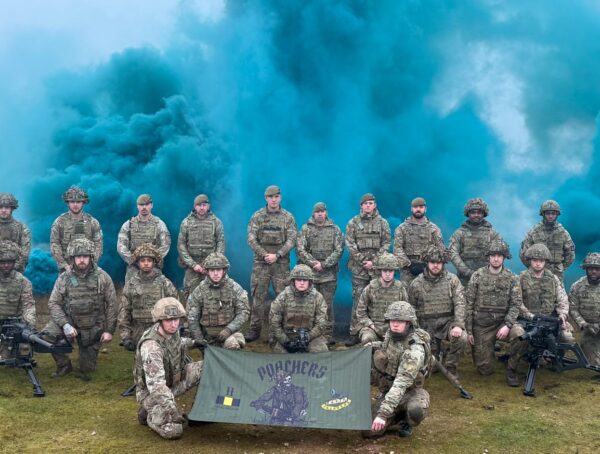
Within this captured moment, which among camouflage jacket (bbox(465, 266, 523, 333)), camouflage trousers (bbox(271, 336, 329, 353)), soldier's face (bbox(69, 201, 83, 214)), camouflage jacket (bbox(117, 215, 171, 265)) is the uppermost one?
soldier's face (bbox(69, 201, 83, 214))

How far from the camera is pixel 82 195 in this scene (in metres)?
13.5

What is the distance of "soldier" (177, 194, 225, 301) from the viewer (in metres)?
13.4

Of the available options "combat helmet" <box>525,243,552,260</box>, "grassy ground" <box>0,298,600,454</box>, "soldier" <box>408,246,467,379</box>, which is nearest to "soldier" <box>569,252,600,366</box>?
"grassy ground" <box>0,298,600,454</box>

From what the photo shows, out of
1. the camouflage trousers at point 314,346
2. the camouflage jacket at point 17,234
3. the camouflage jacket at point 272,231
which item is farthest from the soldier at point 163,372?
the camouflage jacket at point 17,234

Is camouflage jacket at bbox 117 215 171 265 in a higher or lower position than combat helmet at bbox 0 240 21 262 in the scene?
higher

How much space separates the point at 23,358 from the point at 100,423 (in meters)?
2.49

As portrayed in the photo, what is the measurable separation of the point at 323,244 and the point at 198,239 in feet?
9.01

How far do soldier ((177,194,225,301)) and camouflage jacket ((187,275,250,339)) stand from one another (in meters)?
2.56

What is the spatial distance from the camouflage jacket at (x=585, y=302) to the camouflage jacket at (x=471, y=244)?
6.66ft

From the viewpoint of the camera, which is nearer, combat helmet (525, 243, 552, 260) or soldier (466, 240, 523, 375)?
soldier (466, 240, 523, 375)

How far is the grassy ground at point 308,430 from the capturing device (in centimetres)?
814

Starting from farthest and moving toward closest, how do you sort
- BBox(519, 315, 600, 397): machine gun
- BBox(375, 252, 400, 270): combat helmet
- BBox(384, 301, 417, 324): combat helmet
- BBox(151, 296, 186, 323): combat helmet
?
1. BBox(375, 252, 400, 270): combat helmet
2. BBox(519, 315, 600, 397): machine gun
3. BBox(384, 301, 417, 324): combat helmet
4. BBox(151, 296, 186, 323): combat helmet

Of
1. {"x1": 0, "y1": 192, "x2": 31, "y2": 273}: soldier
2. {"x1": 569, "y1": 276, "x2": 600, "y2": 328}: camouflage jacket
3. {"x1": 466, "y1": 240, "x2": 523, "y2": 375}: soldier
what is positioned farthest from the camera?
{"x1": 0, "y1": 192, "x2": 31, "y2": 273}: soldier

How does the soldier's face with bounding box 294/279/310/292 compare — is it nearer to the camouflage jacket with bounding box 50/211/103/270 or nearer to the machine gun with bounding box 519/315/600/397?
the machine gun with bounding box 519/315/600/397
